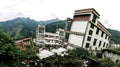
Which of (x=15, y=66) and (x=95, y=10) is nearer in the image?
(x=15, y=66)

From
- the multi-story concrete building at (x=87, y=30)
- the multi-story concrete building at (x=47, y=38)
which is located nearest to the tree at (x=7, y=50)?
the multi-story concrete building at (x=87, y=30)

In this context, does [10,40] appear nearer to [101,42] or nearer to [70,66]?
[70,66]

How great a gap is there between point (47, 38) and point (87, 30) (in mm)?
12711

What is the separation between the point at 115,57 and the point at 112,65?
167 inches

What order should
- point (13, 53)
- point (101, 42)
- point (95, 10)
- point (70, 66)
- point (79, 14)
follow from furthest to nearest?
point (101, 42)
point (79, 14)
point (95, 10)
point (70, 66)
point (13, 53)

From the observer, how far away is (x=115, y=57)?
34.5 metres

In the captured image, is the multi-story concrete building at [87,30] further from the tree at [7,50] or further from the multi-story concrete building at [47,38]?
the tree at [7,50]

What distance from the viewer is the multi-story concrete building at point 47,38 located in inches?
1795

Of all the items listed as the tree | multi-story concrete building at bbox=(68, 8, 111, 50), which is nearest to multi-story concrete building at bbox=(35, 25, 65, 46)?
multi-story concrete building at bbox=(68, 8, 111, 50)

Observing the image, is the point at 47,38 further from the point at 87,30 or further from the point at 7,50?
the point at 7,50

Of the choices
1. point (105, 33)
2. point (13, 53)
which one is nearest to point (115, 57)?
point (105, 33)

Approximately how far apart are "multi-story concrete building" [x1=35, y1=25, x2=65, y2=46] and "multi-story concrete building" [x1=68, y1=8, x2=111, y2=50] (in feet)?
18.8

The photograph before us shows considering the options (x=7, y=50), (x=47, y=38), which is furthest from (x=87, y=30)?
(x=7, y=50)

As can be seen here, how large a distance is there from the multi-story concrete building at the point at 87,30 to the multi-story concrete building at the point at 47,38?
573cm
